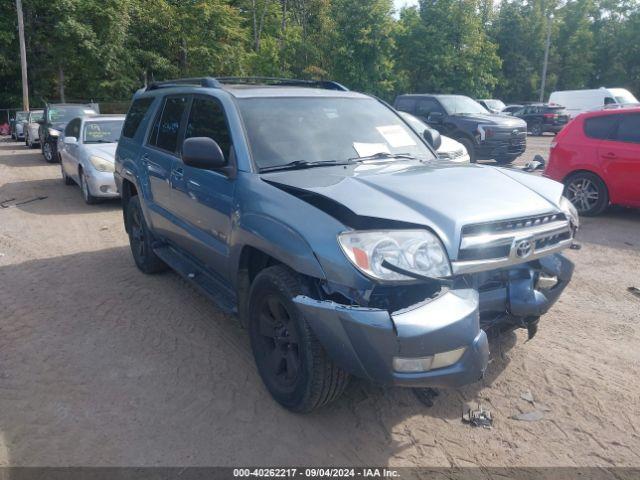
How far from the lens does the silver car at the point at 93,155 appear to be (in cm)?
944

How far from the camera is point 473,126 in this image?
526 inches

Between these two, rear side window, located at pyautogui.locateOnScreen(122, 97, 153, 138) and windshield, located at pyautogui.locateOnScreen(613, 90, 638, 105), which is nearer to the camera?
rear side window, located at pyautogui.locateOnScreen(122, 97, 153, 138)

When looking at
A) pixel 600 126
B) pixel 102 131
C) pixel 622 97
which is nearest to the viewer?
pixel 600 126

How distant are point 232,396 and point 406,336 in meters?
1.49

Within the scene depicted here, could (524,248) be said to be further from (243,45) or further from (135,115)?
(243,45)

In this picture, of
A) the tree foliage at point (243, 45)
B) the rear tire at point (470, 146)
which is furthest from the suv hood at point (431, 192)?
the tree foliage at point (243, 45)

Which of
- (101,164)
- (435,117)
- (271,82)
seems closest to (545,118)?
(435,117)

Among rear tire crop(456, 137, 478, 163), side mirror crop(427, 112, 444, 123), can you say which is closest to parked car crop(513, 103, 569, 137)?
rear tire crop(456, 137, 478, 163)

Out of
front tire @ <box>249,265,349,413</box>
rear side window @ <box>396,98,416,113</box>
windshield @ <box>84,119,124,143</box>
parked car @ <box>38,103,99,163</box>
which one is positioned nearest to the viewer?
front tire @ <box>249,265,349,413</box>

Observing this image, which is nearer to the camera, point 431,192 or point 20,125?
point 431,192

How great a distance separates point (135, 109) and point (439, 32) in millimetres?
29879

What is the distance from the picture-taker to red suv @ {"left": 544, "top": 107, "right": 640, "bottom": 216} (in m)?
7.94

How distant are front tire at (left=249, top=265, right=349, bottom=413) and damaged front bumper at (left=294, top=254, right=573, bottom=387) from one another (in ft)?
0.55

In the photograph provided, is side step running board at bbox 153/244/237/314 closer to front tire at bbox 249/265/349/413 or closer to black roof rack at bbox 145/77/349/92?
front tire at bbox 249/265/349/413
